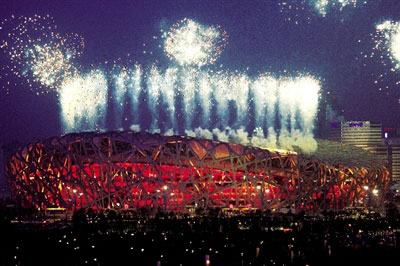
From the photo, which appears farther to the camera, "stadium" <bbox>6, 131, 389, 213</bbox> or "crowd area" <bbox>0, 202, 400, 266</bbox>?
"stadium" <bbox>6, 131, 389, 213</bbox>

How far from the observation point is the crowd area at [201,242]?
45.2m

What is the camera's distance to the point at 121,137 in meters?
82.2

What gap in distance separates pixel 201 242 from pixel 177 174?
1190 inches

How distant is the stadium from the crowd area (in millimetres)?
12227

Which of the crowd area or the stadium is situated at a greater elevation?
the stadium

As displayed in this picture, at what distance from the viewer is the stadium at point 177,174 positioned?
80.4m

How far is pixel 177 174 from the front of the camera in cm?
8194

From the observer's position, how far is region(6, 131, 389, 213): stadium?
80438mm

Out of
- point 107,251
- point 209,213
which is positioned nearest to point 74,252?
point 107,251

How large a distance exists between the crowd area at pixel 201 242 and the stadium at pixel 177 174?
40.1 ft

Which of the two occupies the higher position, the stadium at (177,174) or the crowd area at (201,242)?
the stadium at (177,174)

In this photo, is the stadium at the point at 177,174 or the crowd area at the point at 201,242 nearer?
the crowd area at the point at 201,242

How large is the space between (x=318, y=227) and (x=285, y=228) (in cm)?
343

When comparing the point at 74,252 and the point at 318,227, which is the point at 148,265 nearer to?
the point at 74,252
